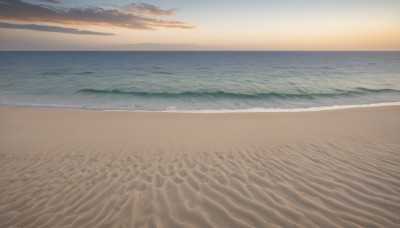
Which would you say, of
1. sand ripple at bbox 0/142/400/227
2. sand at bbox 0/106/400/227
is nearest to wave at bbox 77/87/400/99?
sand at bbox 0/106/400/227

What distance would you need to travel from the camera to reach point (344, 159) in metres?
6.43

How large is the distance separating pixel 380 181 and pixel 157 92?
18942 millimetres

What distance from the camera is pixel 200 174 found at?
567 cm

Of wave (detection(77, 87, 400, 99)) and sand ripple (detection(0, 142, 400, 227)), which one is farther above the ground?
sand ripple (detection(0, 142, 400, 227))

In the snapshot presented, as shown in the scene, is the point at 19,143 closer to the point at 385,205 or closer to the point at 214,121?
the point at 214,121

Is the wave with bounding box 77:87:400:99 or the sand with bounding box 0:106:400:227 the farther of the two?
the wave with bounding box 77:87:400:99

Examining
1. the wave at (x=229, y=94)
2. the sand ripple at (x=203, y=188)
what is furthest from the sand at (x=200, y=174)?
the wave at (x=229, y=94)

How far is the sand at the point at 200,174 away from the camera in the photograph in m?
4.10

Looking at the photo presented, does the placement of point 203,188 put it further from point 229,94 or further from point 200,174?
point 229,94

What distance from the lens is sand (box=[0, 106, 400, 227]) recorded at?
13.5 feet

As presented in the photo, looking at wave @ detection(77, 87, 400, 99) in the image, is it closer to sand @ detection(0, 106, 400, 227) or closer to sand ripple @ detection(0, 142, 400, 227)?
sand @ detection(0, 106, 400, 227)

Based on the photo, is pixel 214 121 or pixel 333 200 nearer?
pixel 333 200

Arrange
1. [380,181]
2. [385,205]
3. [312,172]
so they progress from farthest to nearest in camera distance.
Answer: [312,172] < [380,181] < [385,205]

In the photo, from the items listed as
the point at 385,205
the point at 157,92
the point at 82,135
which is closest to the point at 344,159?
the point at 385,205
